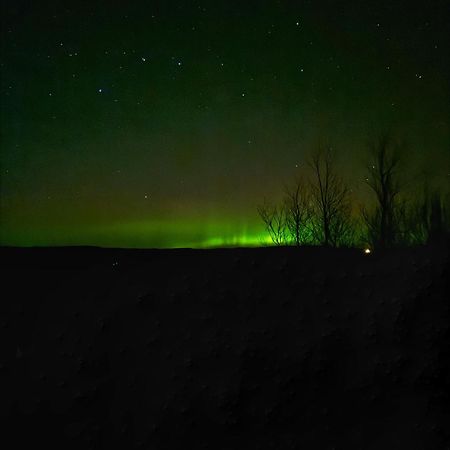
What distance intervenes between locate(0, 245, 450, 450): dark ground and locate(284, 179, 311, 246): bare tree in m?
0.27

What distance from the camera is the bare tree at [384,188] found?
11.0 ft

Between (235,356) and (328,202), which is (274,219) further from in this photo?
(235,356)

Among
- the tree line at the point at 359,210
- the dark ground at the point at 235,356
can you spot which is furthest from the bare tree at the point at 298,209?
the dark ground at the point at 235,356

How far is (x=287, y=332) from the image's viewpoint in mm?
2891

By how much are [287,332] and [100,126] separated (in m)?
1.72

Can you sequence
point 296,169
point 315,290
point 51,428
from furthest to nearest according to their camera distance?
point 296,169 → point 315,290 → point 51,428

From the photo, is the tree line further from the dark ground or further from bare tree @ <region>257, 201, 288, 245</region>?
the dark ground

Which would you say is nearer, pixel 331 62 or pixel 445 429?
pixel 445 429

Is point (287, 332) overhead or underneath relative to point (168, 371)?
overhead

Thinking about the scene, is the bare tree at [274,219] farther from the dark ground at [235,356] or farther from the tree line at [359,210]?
the dark ground at [235,356]

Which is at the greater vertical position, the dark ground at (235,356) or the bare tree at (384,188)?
the bare tree at (384,188)

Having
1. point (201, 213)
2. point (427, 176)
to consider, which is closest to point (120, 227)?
point (201, 213)

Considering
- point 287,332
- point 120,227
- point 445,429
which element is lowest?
point 445,429

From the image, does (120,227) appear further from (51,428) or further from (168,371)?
(51,428)
